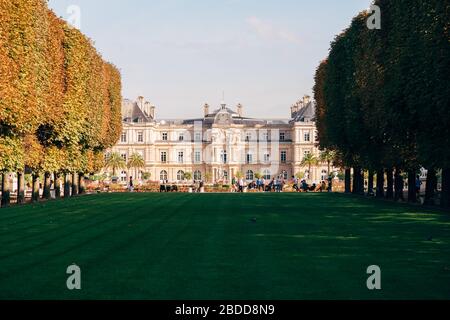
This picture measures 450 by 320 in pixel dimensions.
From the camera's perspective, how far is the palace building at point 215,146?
144m

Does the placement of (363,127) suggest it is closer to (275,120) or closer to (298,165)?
(298,165)

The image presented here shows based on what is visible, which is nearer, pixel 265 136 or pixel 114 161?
pixel 114 161

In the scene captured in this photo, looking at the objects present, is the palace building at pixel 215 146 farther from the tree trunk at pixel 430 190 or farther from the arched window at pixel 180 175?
the tree trunk at pixel 430 190

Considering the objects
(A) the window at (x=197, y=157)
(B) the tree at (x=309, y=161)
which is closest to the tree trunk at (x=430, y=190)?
(B) the tree at (x=309, y=161)

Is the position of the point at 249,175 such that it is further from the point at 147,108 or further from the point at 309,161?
the point at 147,108

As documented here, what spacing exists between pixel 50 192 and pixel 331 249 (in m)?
41.3

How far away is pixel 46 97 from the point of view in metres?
44.5

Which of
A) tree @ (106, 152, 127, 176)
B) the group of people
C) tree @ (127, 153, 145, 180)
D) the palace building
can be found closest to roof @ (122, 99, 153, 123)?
the palace building

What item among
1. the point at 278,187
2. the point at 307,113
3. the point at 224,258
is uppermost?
the point at 307,113

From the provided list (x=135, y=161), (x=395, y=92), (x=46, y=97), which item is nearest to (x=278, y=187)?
(x=46, y=97)

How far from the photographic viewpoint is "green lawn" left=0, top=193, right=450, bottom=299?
40.5ft

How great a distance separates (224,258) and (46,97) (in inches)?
1200

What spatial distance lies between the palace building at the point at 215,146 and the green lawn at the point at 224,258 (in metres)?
116

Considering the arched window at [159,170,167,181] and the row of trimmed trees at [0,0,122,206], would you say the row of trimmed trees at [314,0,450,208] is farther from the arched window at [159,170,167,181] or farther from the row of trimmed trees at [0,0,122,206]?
the arched window at [159,170,167,181]
